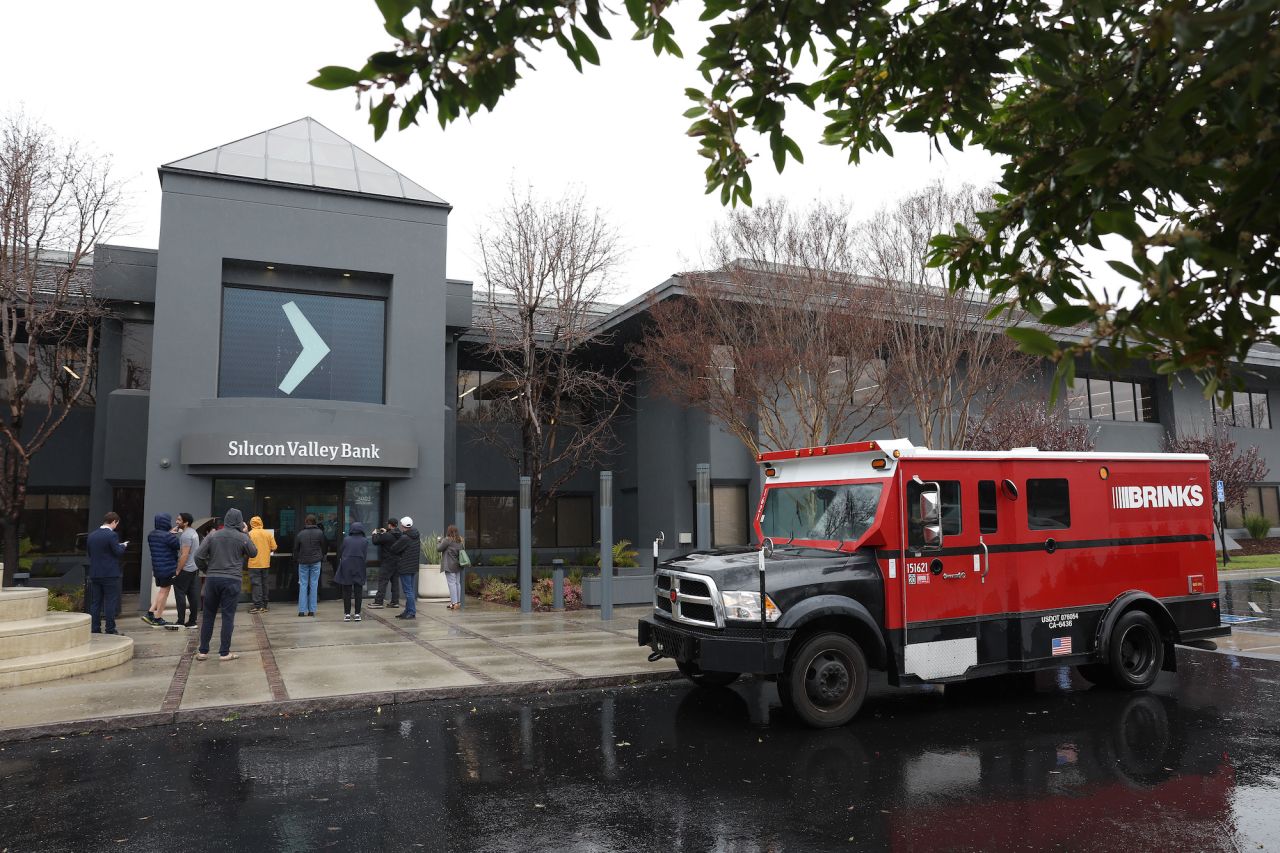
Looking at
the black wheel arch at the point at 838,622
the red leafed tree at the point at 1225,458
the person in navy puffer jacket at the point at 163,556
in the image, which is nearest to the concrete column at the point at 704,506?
the black wheel arch at the point at 838,622

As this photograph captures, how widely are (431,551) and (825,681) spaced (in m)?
13.2

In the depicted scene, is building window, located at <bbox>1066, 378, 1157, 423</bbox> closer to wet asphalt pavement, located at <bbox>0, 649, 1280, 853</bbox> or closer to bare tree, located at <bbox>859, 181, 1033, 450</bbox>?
bare tree, located at <bbox>859, 181, 1033, 450</bbox>

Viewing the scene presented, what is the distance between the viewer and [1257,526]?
3466 cm

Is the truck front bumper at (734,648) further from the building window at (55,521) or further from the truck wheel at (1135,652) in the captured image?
the building window at (55,521)

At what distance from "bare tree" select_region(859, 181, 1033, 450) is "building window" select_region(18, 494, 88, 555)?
20.8 meters

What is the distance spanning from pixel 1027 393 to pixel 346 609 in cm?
1929

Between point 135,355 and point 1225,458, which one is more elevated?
point 135,355

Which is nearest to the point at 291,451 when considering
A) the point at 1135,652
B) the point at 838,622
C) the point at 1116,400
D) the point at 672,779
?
the point at 838,622

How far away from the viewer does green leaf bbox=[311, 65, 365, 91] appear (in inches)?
131

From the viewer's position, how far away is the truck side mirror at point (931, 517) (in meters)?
8.01

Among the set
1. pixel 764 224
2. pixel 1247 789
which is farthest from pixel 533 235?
pixel 1247 789

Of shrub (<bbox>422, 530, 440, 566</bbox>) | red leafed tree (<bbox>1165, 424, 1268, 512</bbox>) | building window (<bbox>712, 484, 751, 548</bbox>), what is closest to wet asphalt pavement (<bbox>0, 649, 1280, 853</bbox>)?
shrub (<bbox>422, 530, 440, 566</bbox>)

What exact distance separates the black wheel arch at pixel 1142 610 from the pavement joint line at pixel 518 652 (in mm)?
5519

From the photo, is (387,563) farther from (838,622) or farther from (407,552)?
(838,622)
